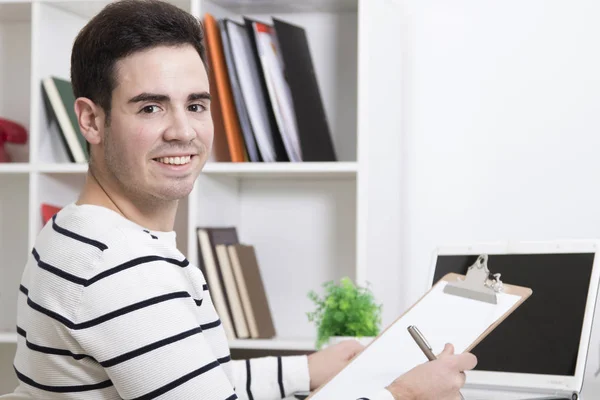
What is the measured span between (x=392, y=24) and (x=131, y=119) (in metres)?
1.23

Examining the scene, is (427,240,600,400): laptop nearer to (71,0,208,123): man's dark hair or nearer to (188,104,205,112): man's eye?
(188,104,205,112): man's eye

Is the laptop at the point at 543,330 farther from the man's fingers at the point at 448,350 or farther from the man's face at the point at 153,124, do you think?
the man's face at the point at 153,124

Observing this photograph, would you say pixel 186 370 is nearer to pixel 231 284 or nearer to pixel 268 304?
pixel 231 284

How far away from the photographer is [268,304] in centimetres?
246

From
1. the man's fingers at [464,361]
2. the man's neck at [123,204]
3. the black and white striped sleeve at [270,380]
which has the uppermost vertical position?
the man's neck at [123,204]

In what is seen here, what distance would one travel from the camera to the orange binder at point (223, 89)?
224cm

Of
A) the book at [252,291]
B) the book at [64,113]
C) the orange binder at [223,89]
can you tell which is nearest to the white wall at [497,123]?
the book at [252,291]

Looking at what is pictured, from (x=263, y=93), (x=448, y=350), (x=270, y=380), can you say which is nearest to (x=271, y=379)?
(x=270, y=380)

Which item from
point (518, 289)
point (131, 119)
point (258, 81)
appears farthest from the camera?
point (258, 81)

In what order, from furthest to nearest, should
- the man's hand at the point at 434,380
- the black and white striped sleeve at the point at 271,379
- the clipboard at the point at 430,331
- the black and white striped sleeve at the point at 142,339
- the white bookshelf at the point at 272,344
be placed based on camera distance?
the white bookshelf at the point at 272,344
the black and white striped sleeve at the point at 271,379
the clipboard at the point at 430,331
the man's hand at the point at 434,380
the black and white striped sleeve at the point at 142,339

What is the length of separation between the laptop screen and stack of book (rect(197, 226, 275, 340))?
28.6 inches

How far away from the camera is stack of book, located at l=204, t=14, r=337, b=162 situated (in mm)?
2227

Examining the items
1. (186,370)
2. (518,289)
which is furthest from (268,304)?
(186,370)

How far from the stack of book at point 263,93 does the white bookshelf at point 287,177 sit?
0.22 ft
